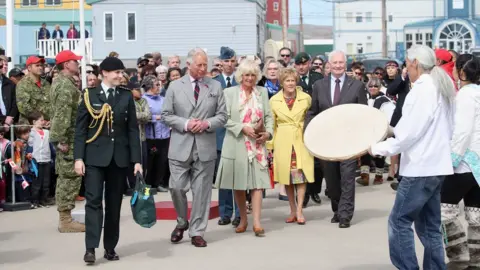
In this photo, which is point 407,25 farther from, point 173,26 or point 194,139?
point 194,139

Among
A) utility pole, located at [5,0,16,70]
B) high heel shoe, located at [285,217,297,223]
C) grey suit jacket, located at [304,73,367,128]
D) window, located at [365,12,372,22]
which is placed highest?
window, located at [365,12,372,22]

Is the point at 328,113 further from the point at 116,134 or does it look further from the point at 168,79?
the point at 168,79

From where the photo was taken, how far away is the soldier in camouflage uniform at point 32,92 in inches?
538

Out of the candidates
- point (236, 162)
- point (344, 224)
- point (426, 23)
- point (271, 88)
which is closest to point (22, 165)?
point (271, 88)

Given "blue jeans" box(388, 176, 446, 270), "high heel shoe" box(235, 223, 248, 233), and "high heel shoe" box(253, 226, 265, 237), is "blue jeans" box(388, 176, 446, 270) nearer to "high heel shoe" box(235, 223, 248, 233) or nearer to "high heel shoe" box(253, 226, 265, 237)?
"high heel shoe" box(253, 226, 265, 237)

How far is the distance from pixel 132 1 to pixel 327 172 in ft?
145

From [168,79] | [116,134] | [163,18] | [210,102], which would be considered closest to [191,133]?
[210,102]

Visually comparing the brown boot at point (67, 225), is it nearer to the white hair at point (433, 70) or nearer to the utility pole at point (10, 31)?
the white hair at point (433, 70)

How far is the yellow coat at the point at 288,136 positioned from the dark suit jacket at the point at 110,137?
284cm

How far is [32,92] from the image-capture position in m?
13.7

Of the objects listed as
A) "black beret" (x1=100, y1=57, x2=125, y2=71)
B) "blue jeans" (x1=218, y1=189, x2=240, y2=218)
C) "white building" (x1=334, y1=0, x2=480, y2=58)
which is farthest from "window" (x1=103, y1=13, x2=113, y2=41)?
"black beret" (x1=100, y1=57, x2=125, y2=71)

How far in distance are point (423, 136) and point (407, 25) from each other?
87021 mm

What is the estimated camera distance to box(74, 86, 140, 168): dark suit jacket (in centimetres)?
938

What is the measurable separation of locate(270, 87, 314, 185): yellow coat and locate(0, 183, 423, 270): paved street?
667 mm
